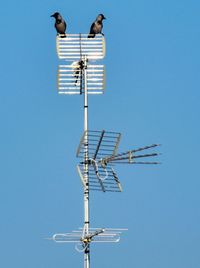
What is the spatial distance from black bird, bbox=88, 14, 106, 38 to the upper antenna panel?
277 mm

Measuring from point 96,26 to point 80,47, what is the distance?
1.21m

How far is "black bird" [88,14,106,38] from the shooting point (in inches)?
919

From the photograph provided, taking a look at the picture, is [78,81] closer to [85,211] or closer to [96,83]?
[96,83]

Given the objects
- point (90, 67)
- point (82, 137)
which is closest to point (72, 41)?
point (90, 67)

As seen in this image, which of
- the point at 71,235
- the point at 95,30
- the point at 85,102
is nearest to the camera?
the point at 71,235

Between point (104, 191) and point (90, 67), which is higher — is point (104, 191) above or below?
below

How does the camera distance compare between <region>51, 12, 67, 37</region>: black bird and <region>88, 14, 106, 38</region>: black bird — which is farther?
<region>51, 12, 67, 37</region>: black bird

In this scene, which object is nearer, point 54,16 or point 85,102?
point 85,102

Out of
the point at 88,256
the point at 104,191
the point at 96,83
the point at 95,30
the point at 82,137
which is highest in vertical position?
the point at 95,30

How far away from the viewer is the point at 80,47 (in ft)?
74.3

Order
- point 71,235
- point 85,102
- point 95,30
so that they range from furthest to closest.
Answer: point 95,30, point 85,102, point 71,235

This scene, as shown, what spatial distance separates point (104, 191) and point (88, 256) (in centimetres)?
158

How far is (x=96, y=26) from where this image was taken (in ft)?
77.3

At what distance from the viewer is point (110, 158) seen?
20812 mm
